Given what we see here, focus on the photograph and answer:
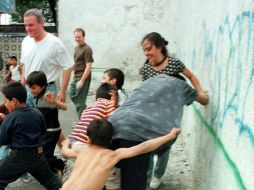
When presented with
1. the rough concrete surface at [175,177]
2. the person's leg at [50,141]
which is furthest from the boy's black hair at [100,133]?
the rough concrete surface at [175,177]

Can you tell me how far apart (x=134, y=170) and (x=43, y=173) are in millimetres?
993

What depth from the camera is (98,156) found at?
291 cm

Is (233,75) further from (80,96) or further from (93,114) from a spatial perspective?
(80,96)

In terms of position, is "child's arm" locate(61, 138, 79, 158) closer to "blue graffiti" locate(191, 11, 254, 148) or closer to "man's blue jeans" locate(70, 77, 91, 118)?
"blue graffiti" locate(191, 11, 254, 148)

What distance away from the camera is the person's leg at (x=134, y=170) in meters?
3.09

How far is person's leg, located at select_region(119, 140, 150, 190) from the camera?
309 cm

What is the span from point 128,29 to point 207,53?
5575 millimetres

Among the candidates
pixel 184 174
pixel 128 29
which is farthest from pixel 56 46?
pixel 128 29

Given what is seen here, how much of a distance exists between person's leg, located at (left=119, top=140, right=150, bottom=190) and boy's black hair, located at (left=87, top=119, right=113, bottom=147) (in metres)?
0.18

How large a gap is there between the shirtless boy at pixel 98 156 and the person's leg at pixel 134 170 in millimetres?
161

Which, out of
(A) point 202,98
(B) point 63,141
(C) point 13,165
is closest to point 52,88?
(B) point 63,141

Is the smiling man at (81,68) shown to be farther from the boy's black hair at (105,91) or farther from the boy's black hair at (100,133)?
the boy's black hair at (100,133)

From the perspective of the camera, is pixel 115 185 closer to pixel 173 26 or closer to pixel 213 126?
pixel 213 126

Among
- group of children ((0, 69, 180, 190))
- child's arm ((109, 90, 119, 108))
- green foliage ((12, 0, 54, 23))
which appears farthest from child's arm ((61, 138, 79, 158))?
green foliage ((12, 0, 54, 23))
